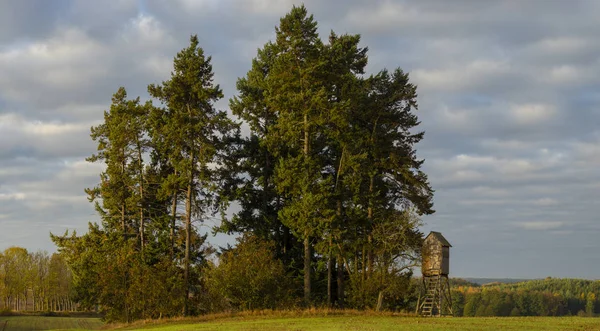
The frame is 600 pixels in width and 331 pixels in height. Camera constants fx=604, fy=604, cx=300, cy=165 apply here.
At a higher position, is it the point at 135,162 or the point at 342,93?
the point at 342,93

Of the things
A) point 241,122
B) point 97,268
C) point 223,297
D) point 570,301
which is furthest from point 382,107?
point 570,301

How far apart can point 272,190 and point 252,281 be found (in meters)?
10.6

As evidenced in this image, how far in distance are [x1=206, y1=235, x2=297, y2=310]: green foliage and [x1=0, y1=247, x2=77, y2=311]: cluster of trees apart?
2778 inches

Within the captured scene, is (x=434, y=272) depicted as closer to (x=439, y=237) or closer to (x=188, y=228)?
(x=439, y=237)

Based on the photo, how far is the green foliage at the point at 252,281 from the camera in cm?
3838

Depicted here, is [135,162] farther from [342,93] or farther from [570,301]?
[570,301]

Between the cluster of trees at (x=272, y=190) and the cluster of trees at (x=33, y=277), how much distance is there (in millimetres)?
59046

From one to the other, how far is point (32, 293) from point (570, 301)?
96617 millimetres

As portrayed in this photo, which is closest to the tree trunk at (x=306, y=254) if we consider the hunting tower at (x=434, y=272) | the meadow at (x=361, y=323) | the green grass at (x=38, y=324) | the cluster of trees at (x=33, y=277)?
the meadow at (x=361, y=323)

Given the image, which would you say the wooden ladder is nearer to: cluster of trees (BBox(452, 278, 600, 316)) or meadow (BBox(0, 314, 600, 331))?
meadow (BBox(0, 314, 600, 331))

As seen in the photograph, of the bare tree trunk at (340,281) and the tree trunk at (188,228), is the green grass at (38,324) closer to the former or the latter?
the tree trunk at (188,228)

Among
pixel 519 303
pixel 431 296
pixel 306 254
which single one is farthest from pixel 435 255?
pixel 519 303

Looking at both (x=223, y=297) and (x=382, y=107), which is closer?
(x=223, y=297)

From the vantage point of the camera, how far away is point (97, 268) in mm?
45125
